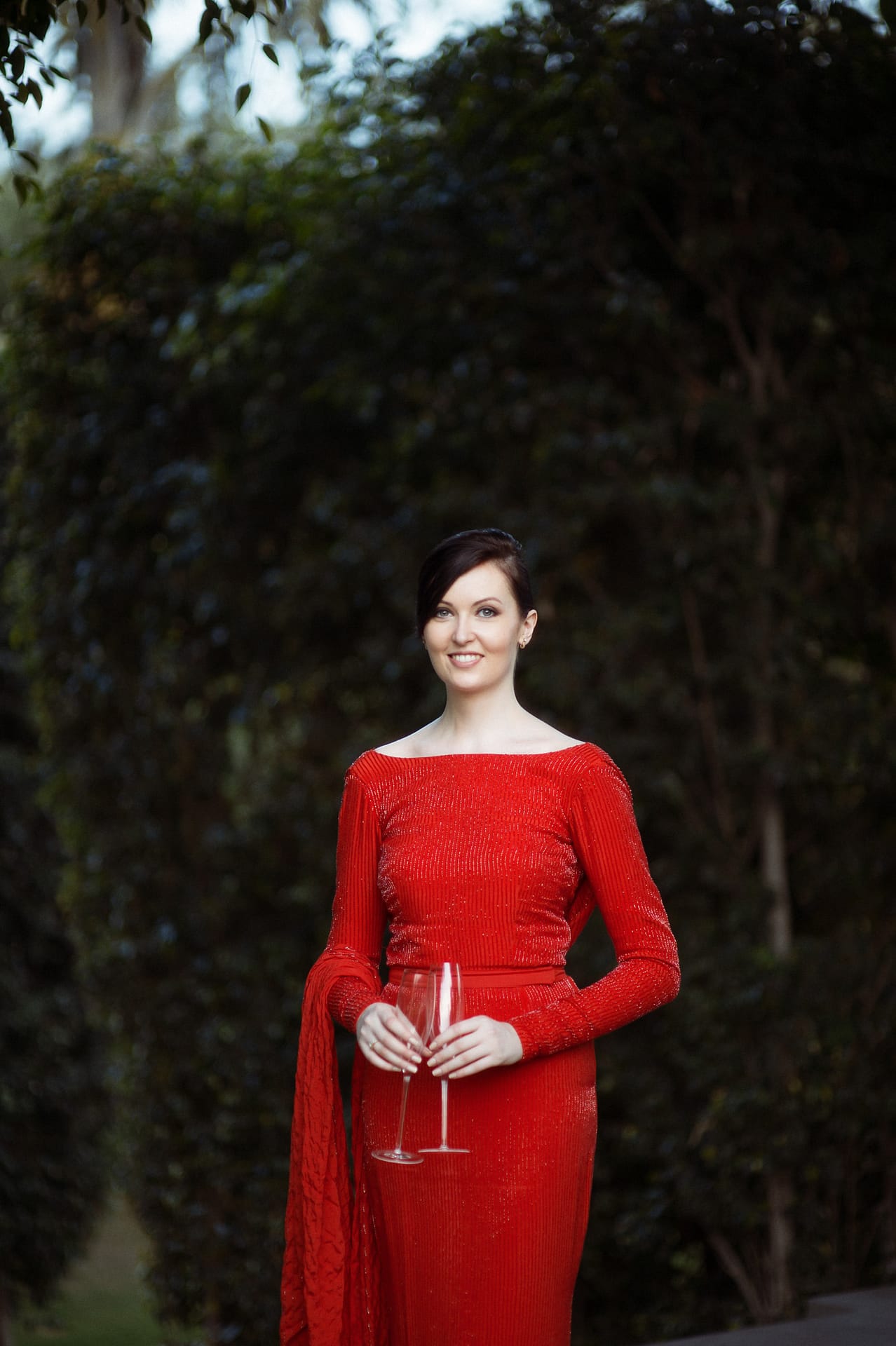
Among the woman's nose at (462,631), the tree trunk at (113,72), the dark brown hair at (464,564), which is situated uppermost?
the tree trunk at (113,72)

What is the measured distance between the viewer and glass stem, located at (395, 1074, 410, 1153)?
5.59ft

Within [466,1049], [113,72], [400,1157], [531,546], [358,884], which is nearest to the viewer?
[466,1049]

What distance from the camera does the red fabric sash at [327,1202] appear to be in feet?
6.22

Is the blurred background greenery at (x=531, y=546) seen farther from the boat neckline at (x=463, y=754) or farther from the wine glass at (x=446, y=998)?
the wine glass at (x=446, y=998)

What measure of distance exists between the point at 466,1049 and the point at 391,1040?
9cm

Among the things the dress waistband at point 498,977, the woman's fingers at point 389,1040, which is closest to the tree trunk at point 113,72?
the dress waistband at point 498,977

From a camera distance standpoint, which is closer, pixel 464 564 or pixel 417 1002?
pixel 417 1002

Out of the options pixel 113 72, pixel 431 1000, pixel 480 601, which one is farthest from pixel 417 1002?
pixel 113 72

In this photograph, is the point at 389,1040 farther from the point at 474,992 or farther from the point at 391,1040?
the point at 474,992

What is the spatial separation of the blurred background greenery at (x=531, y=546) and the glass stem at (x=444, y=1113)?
86.6 inches

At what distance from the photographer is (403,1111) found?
1714 mm

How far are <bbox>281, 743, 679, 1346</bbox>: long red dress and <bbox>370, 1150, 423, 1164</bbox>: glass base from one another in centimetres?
4

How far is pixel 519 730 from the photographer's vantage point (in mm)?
1946

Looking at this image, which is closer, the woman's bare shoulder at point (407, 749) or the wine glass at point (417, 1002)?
the wine glass at point (417, 1002)
